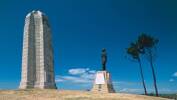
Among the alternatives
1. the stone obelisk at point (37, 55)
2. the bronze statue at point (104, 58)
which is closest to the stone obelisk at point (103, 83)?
the bronze statue at point (104, 58)

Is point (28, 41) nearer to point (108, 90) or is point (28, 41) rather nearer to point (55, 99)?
point (108, 90)

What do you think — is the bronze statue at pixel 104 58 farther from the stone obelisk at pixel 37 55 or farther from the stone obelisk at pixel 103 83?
the stone obelisk at pixel 37 55

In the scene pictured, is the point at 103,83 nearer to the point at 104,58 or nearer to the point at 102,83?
the point at 102,83

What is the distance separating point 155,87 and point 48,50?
51.3ft

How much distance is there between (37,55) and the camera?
119ft

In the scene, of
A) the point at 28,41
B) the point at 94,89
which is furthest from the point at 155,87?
the point at 28,41

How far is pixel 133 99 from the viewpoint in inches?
950

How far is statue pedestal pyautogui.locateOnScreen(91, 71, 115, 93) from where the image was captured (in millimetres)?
33375

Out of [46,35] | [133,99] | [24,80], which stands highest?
[46,35]

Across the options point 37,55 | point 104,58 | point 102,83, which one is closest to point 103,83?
point 102,83

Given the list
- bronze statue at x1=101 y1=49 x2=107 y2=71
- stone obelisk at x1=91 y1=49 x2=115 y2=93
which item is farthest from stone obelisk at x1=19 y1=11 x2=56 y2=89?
bronze statue at x1=101 y1=49 x2=107 y2=71

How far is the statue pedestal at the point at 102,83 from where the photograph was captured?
33.4 metres

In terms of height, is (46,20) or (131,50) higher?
(46,20)

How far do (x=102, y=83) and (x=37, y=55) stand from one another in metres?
9.01
